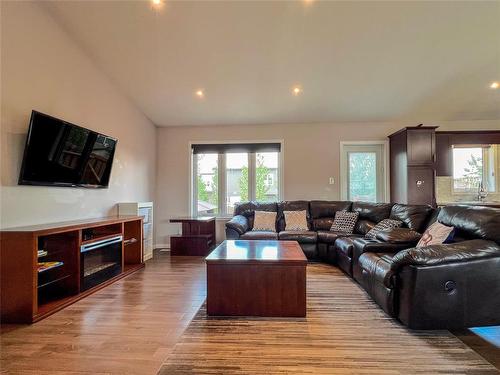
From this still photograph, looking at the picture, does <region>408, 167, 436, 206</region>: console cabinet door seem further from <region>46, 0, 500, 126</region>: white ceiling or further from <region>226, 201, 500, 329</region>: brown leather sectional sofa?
<region>226, 201, 500, 329</region>: brown leather sectional sofa

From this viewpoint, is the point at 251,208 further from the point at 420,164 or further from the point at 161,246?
the point at 420,164

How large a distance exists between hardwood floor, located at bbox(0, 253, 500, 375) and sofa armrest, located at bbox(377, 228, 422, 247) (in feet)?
2.35

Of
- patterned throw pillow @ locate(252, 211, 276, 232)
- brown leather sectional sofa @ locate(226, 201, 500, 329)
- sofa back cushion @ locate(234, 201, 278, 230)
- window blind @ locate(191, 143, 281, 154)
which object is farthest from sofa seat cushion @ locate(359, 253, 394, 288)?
window blind @ locate(191, 143, 281, 154)

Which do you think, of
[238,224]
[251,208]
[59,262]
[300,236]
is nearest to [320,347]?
[300,236]

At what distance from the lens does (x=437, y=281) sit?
2.05 metres

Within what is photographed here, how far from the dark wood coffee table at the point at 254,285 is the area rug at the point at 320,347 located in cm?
10

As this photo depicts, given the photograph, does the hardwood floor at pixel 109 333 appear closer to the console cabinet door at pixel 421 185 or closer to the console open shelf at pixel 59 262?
the console open shelf at pixel 59 262

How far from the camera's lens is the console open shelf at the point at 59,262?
7.64 feet

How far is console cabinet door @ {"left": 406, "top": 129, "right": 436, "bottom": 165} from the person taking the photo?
4.64 metres

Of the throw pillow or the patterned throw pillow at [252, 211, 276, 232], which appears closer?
the throw pillow

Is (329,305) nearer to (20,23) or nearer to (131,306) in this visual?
(131,306)

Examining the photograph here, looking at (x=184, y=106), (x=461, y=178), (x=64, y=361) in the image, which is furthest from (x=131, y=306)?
(x=461, y=178)

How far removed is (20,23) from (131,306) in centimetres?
303

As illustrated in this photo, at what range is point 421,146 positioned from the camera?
4.65m
